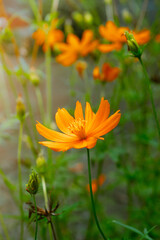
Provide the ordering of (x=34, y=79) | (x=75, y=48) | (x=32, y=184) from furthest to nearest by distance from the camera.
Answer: (x=75, y=48), (x=34, y=79), (x=32, y=184)

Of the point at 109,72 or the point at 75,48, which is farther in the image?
the point at 75,48

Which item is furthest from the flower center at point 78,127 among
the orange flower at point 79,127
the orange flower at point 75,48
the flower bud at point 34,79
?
the orange flower at point 75,48

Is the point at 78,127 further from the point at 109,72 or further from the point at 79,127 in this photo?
the point at 109,72

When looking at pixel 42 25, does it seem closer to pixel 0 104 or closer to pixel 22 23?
pixel 22 23

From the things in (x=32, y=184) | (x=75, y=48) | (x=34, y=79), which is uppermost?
(x=75, y=48)

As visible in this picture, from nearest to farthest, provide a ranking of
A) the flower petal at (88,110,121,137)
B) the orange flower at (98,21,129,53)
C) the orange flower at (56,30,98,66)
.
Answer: the flower petal at (88,110,121,137)
the orange flower at (98,21,129,53)
the orange flower at (56,30,98,66)

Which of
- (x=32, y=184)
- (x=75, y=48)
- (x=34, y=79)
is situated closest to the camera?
(x=32, y=184)

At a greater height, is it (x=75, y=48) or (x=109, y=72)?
(x=75, y=48)

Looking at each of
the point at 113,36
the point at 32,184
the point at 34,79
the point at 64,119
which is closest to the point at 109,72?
the point at 113,36

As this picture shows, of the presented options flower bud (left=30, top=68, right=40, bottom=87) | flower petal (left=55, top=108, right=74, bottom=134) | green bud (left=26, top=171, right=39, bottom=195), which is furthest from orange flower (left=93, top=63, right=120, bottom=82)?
green bud (left=26, top=171, right=39, bottom=195)

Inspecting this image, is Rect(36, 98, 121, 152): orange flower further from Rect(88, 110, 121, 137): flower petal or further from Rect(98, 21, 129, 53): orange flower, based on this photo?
Rect(98, 21, 129, 53): orange flower
